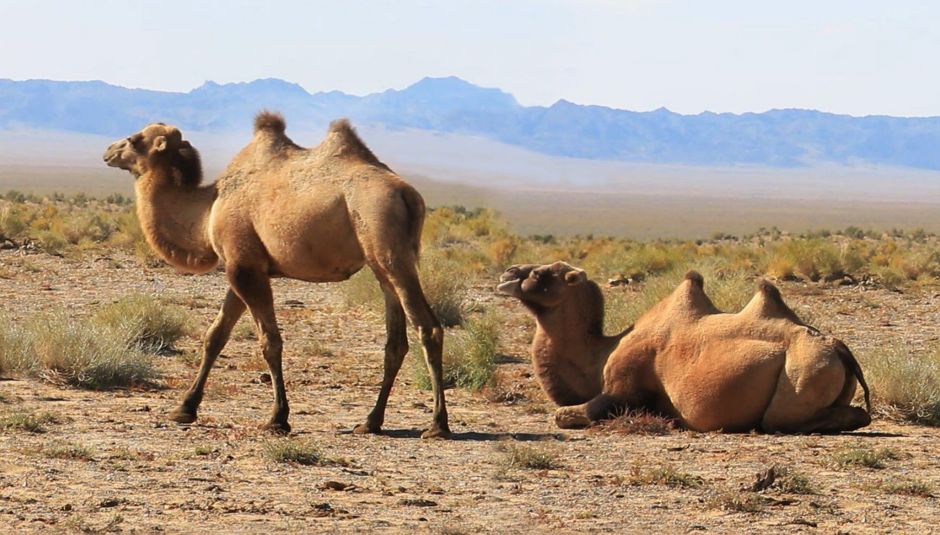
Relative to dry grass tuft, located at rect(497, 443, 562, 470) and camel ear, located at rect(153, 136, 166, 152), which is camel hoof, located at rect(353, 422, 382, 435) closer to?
dry grass tuft, located at rect(497, 443, 562, 470)

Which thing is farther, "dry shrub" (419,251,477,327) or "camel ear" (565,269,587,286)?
"dry shrub" (419,251,477,327)

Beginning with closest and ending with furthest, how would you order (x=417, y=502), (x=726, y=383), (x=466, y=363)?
(x=417, y=502) < (x=726, y=383) < (x=466, y=363)

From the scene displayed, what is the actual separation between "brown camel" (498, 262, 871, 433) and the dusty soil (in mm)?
216

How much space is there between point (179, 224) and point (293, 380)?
293 cm

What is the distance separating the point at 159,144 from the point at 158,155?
0.10 metres

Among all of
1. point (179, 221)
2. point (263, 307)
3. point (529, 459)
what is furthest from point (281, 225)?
point (529, 459)

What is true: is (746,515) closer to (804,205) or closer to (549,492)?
(549,492)

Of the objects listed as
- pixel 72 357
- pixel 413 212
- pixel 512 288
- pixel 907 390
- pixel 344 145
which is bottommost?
pixel 72 357

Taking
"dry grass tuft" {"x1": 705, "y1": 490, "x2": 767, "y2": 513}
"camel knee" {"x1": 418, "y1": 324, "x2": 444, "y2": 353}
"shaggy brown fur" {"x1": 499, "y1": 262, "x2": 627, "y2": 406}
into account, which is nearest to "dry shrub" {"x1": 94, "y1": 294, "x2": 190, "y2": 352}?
"shaggy brown fur" {"x1": 499, "y1": 262, "x2": 627, "y2": 406}

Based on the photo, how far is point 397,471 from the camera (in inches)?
364

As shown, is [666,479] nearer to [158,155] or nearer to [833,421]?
[833,421]

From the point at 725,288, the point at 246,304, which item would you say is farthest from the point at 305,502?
the point at 725,288

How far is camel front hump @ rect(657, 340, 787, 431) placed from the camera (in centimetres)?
1060

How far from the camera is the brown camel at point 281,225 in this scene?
10.6 m
